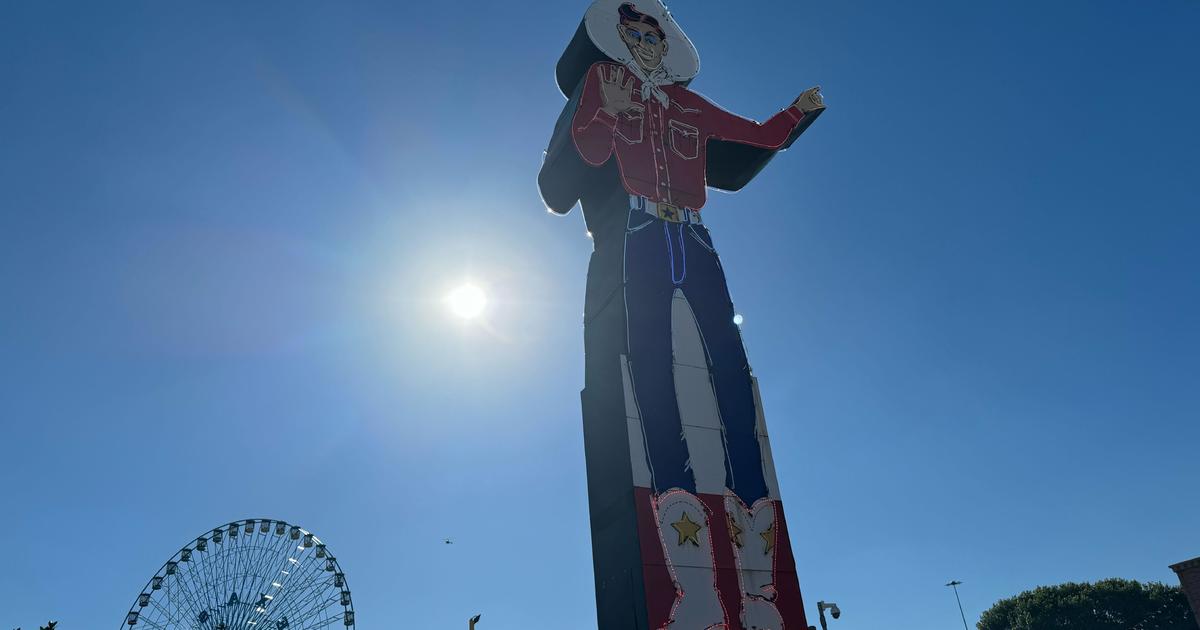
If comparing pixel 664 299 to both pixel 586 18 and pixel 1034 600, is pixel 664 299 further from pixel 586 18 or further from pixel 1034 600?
pixel 1034 600

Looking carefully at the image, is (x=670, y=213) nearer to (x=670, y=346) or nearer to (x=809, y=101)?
(x=670, y=346)

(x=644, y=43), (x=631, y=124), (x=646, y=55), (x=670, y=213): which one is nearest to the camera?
(x=670, y=213)

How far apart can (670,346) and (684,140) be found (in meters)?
7.17

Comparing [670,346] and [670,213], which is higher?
[670,213]

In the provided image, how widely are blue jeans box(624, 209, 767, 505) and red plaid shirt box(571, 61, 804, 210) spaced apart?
4.23 feet

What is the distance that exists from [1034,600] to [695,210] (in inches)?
1471

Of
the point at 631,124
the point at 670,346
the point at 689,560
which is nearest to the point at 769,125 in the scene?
the point at 631,124

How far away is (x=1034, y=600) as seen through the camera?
4372cm

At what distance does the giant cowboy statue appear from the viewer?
1569 cm

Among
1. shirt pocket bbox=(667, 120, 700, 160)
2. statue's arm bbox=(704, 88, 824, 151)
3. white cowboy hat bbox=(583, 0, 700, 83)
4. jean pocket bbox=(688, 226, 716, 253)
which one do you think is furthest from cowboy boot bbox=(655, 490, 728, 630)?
white cowboy hat bbox=(583, 0, 700, 83)

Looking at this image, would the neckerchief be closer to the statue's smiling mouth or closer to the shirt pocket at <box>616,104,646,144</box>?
the statue's smiling mouth

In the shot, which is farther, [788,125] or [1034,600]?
[1034,600]

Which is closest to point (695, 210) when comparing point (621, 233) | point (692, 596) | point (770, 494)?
point (621, 233)

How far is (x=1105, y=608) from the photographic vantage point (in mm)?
41938
